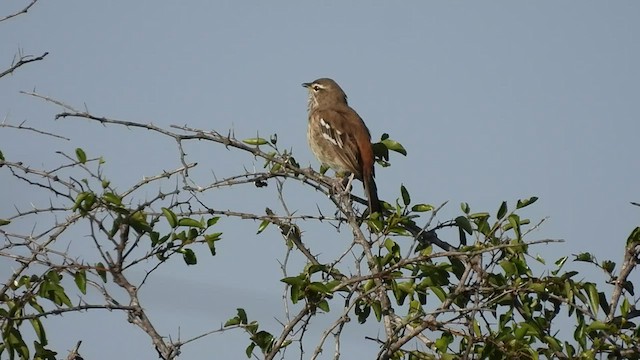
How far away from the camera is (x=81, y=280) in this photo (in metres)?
5.11

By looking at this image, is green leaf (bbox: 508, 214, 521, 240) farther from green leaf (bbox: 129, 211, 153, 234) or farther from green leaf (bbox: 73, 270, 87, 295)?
green leaf (bbox: 73, 270, 87, 295)

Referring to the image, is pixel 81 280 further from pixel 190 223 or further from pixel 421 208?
pixel 421 208

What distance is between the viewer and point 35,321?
5090mm

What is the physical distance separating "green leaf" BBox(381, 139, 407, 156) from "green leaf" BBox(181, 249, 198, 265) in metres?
2.47

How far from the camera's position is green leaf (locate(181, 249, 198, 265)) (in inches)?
208

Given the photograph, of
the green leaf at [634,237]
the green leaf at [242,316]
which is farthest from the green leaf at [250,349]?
the green leaf at [634,237]

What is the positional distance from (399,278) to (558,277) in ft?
2.96

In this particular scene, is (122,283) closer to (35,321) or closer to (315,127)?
(35,321)

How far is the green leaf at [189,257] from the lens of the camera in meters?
5.27

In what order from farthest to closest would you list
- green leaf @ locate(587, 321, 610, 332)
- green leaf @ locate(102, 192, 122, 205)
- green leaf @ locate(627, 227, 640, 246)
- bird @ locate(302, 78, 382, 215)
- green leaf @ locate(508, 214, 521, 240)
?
bird @ locate(302, 78, 382, 215)
green leaf @ locate(627, 227, 640, 246)
green leaf @ locate(508, 214, 521, 240)
green leaf @ locate(102, 192, 122, 205)
green leaf @ locate(587, 321, 610, 332)

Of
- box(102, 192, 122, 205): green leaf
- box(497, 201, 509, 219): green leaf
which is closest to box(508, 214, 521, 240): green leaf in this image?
box(497, 201, 509, 219): green leaf

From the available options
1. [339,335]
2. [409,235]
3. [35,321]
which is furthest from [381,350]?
[35,321]

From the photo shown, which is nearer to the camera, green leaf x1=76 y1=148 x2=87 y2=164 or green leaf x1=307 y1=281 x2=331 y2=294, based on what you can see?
green leaf x1=307 y1=281 x2=331 y2=294

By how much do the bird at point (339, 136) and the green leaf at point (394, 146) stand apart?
25.7 inches
